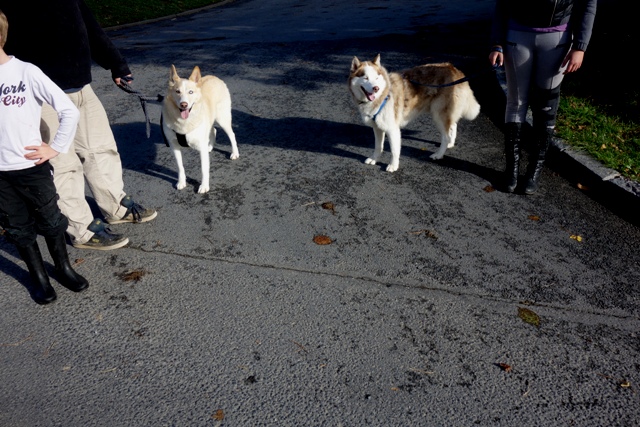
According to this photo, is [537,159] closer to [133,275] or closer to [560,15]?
[560,15]

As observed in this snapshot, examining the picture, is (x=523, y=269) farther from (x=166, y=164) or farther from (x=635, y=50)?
(x=635, y=50)

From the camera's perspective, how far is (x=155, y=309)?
121 inches

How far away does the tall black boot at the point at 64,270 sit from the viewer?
3170mm

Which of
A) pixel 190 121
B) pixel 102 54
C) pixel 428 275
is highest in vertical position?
pixel 102 54

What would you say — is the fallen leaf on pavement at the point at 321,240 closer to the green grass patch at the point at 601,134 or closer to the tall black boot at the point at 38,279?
the tall black boot at the point at 38,279

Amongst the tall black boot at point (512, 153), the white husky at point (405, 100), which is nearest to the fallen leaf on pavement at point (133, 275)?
the white husky at point (405, 100)

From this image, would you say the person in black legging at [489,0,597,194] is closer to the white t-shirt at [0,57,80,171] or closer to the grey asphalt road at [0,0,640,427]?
the grey asphalt road at [0,0,640,427]

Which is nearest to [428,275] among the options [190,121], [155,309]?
[155,309]

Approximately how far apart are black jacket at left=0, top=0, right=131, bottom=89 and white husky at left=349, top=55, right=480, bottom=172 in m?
2.40

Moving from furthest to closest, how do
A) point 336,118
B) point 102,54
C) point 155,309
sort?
point 336,118
point 102,54
point 155,309

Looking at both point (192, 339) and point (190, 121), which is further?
point (190, 121)

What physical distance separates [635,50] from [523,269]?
522cm

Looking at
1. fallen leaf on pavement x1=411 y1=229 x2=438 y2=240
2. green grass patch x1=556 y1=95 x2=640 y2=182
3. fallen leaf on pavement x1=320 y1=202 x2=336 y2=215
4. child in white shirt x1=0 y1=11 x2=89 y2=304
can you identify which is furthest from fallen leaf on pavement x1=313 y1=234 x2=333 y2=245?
green grass patch x1=556 y1=95 x2=640 y2=182

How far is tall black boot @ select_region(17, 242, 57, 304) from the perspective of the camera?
10.2ft
